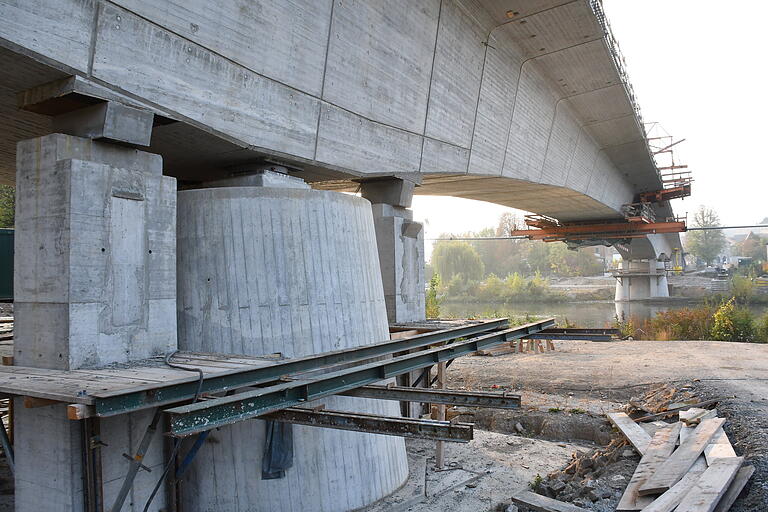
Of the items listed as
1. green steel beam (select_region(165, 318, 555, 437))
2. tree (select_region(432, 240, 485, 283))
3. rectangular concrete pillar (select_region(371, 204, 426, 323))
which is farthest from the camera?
tree (select_region(432, 240, 485, 283))

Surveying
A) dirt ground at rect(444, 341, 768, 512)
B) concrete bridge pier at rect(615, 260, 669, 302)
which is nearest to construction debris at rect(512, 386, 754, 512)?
dirt ground at rect(444, 341, 768, 512)

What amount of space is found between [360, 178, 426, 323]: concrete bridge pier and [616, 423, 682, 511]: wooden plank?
5.13 m

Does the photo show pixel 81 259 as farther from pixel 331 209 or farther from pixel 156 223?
pixel 331 209

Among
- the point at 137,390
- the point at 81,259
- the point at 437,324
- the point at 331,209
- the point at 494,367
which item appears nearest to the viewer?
the point at 137,390

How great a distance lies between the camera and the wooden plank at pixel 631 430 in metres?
10.9

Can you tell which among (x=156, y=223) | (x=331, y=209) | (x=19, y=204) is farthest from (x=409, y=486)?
(x=19, y=204)

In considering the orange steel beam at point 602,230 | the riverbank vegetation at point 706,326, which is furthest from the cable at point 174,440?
the orange steel beam at point 602,230

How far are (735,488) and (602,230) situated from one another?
97.1 ft

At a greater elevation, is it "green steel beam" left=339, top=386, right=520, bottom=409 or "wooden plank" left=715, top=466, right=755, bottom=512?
"green steel beam" left=339, top=386, right=520, bottom=409

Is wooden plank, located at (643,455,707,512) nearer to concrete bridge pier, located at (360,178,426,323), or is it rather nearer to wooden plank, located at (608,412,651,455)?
wooden plank, located at (608,412,651,455)

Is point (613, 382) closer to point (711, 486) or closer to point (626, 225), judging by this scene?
point (711, 486)

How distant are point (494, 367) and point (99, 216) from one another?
1625 cm

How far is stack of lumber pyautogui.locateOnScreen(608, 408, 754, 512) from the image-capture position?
7.38m

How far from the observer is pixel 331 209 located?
8.95m
